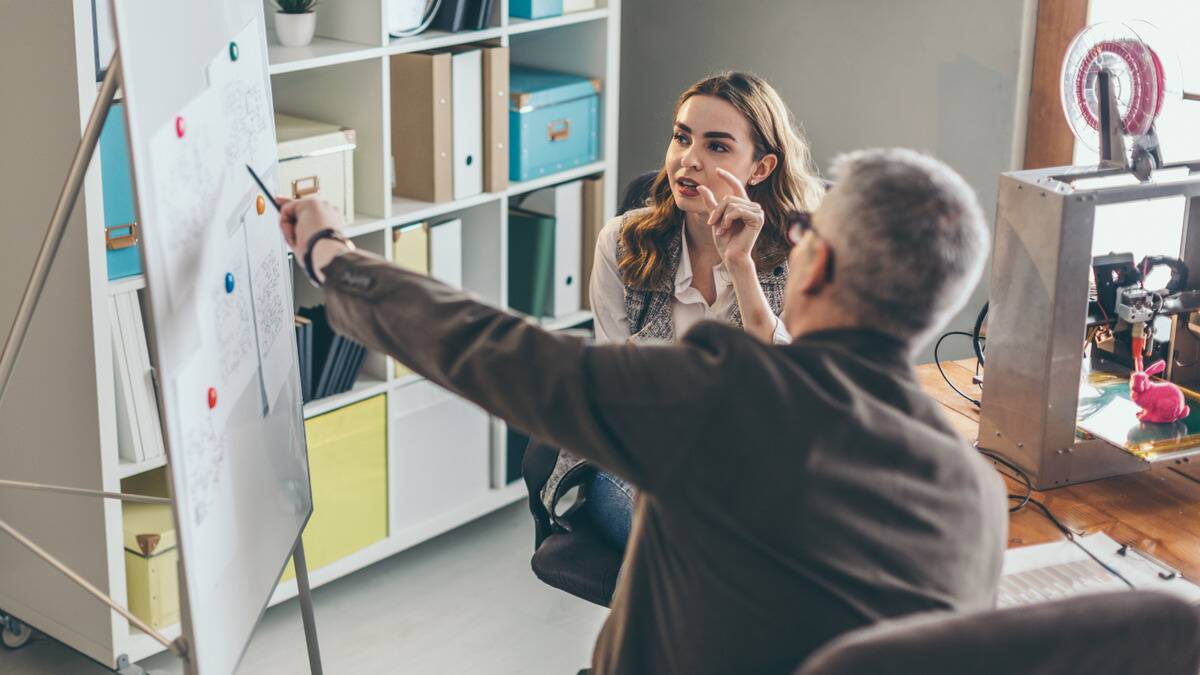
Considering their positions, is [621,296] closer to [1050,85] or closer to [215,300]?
[215,300]

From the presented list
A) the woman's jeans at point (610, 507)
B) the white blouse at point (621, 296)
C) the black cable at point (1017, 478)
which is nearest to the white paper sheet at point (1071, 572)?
the black cable at point (1017, 478)

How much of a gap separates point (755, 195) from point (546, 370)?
1.27 m

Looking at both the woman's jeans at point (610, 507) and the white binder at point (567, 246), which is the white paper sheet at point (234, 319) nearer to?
the woman's jeans at point (610, 507)

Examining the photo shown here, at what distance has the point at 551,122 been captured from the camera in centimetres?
326

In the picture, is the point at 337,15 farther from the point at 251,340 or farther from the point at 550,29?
the point at 251,340

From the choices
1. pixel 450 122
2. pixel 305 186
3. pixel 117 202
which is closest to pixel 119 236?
pixel 117 202

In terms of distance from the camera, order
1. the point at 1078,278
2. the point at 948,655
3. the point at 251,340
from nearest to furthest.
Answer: the point at 948,655, the point at 251,340, the point at 1078,278

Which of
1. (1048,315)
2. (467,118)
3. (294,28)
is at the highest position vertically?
(294,28)

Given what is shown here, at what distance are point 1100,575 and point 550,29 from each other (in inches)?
83.8

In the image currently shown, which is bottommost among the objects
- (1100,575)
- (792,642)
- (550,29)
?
(1100,575)

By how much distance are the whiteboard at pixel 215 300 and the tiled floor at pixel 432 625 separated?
3.16 feet

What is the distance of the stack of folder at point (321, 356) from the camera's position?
9.30ft

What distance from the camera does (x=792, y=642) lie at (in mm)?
1295

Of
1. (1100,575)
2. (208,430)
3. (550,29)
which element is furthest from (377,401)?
(1100,575)
